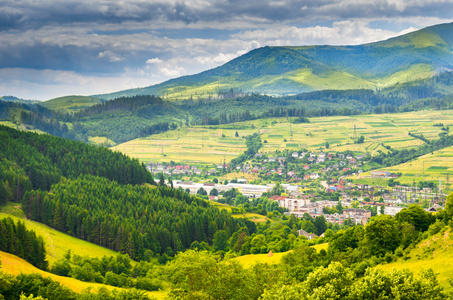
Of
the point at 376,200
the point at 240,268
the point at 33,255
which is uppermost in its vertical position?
the point at 240,268

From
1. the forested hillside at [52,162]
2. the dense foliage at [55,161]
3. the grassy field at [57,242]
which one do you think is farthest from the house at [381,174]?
the grassy field at [57,242]

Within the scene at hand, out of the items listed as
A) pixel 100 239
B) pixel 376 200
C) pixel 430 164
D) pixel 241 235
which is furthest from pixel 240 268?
pixel 430 164

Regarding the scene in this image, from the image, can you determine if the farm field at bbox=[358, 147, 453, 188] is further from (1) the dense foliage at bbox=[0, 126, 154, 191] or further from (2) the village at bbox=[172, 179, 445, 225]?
(1) the dense foliage at bbox=[0, 126, 154, 191]

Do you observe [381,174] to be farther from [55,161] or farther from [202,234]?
[55,161]

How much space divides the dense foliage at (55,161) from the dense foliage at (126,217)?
672 cm

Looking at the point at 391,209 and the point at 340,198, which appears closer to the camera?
the point at 391,209

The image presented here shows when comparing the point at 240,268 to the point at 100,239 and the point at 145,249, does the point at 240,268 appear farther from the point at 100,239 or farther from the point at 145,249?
the point at 100,239

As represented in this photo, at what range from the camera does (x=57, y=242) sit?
89.9 metres

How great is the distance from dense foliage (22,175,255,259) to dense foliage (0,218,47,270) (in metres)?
24.9

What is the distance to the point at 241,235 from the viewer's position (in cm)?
9606

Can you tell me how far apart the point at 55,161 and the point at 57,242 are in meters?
55.0

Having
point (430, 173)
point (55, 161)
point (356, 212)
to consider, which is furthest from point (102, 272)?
point (430, 173)

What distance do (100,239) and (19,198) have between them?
77.4 ft

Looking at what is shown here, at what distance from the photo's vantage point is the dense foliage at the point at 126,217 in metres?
98.8
